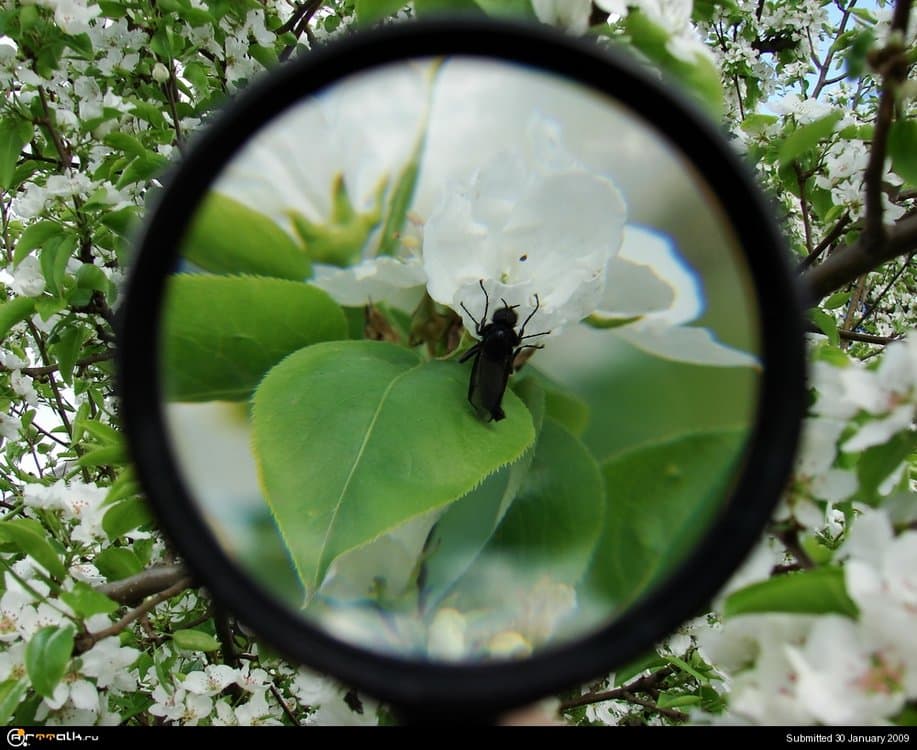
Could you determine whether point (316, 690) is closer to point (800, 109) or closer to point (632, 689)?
point (632, 689)

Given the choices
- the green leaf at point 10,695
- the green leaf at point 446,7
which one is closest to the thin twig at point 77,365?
the green leaf at point 10,695

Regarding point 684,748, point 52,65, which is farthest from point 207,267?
point 52,65

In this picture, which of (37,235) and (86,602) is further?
(37,235)

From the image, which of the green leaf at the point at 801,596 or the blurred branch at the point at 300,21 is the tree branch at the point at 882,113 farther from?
the blurred branch at the point at 300,21

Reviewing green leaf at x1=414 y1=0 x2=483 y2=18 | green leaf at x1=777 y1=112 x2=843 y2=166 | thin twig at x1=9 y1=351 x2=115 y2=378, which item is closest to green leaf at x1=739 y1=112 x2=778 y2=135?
green leaf at x1=777 y1=112 x2=843 y2=166

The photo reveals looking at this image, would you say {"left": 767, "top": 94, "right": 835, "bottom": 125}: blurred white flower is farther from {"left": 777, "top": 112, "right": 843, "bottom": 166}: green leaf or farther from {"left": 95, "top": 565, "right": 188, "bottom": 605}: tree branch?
{"left": 95, "top": 565, "right": 188, "bottom": 605}: tree branch

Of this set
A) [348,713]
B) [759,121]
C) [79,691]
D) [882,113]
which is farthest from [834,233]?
[79,691]
